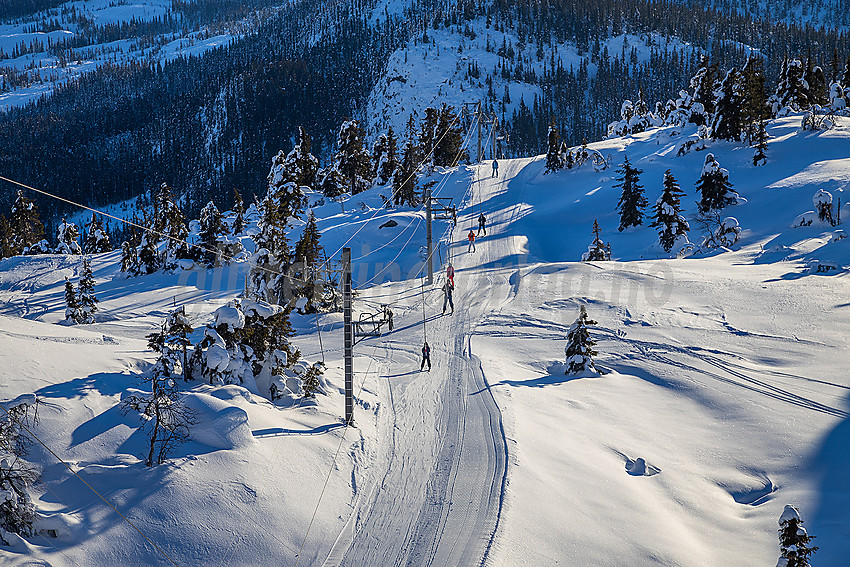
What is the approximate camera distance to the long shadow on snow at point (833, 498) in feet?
36.3

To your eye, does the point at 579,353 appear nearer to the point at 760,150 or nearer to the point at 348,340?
the point at 348,340

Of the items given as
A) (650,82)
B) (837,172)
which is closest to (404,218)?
(837,172)

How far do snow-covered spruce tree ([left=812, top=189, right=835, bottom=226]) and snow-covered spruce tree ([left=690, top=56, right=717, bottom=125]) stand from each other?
28261 mm

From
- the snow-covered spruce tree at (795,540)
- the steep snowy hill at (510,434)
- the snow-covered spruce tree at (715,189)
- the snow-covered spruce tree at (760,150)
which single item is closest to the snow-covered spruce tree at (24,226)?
the steep snowy hill at (510,434)

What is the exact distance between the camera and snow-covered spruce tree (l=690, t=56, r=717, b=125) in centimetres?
5716

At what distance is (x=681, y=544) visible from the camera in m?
11.6

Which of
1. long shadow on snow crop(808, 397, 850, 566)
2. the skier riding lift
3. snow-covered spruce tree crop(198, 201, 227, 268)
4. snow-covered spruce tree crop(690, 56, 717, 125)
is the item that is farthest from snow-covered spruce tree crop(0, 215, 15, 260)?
snow-covered spruce tree crop(690, 56, 717, 125)

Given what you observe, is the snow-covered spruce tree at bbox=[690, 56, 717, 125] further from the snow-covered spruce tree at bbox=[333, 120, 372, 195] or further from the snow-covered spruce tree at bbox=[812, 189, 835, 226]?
the snow-covered spruce tree at bbox=[333, 120, 372, 195]

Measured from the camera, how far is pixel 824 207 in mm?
31859

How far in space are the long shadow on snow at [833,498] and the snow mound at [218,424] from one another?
12.7 m

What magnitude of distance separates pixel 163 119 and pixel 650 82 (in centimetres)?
17187

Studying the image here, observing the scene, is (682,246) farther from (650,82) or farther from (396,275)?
(650,82)

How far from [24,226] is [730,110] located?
69121 millimetres

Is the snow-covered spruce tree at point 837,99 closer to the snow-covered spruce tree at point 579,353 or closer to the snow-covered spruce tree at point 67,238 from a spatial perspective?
the snow-covered spruce tree at point 579,353
